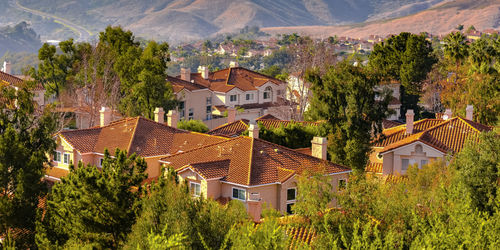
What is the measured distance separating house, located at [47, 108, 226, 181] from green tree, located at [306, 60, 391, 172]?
6.04 metres

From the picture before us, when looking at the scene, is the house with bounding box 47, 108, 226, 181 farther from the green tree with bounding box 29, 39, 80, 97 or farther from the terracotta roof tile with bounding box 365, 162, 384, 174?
the green tree with bounding box 29, 39, 80, 97

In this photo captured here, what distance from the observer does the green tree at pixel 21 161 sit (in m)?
31.4

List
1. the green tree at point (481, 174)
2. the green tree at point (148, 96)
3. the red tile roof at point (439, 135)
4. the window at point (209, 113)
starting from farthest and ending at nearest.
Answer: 1. the window at point (209, 113)
2. the green tree at point (148, 96)
3. the red tile roof at point (439, 135)
4. the green tree at point (481, 174)

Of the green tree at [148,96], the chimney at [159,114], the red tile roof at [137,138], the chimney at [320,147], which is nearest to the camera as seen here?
the chimney at [320,147]

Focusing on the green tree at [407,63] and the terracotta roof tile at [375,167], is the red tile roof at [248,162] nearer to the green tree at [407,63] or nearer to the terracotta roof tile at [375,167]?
the terracotta roof tile at [375,167]

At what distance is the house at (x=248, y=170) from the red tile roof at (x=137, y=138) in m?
2.64

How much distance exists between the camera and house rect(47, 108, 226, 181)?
141ft

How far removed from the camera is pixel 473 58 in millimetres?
71062

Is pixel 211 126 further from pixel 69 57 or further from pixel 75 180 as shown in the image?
pixel 75 180

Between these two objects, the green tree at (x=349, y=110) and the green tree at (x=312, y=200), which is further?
the green tree at (x=349, y=110)

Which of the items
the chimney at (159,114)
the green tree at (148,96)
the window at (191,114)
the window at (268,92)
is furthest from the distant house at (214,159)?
the window at (268,92)

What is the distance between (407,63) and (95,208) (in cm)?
5612

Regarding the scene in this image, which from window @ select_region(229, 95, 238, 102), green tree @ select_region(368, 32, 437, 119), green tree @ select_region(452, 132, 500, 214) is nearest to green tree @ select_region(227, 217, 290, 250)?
green tree @ select_region(452, 132, 500, 214)

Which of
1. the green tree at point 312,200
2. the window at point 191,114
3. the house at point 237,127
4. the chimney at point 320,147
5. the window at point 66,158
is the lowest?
the green tree at point 312,200
